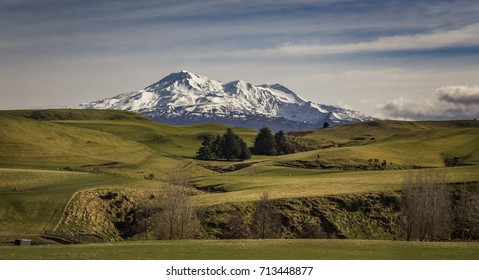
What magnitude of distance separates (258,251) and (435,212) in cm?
3576

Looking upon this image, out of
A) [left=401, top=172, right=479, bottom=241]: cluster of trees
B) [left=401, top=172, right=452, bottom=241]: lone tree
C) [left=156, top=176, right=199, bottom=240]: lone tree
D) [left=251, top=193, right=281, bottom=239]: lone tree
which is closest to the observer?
Result: [left=156, top=176, right=199, bottom=240]: lone tree

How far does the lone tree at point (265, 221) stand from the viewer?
83.6 meters

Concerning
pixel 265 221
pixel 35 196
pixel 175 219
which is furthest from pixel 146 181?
pixel 175 219

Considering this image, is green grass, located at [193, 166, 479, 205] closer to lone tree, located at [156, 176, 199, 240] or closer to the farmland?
the farmland

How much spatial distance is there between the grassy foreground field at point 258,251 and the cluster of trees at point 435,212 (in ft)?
64.1

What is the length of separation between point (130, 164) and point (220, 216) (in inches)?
2636

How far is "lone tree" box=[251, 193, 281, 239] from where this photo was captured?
3290 inches

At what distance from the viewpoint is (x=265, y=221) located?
85938 mm

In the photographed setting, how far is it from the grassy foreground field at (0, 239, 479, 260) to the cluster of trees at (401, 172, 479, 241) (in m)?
19.6

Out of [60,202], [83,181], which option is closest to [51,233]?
[60,202]

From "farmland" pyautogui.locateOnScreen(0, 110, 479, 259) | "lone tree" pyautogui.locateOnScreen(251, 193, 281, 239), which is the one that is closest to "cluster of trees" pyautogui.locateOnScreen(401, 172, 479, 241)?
"farmland" pyautogui.locateOnScreen(0, 110, 479, 259)

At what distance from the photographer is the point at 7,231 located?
74.9m

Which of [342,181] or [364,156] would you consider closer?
[342,181]
